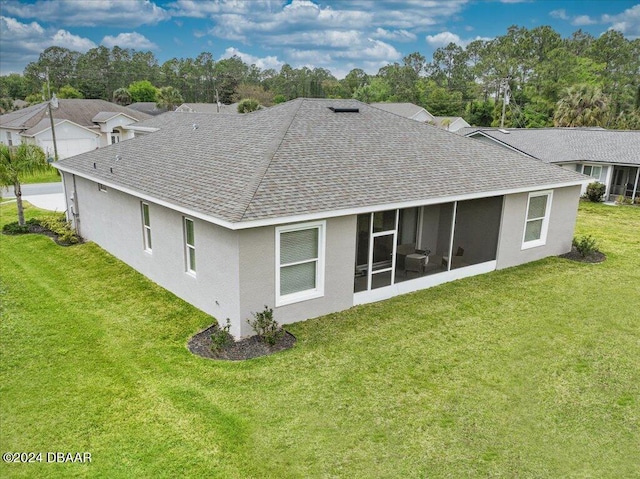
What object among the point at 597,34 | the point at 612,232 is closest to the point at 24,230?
the point at 612,232

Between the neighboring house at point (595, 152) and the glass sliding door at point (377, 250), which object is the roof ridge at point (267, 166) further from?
the neighboring house at point (595, 152)

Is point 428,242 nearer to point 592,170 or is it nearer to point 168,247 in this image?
point 168,247

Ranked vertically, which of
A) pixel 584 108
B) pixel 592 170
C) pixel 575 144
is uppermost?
pixel 584 108

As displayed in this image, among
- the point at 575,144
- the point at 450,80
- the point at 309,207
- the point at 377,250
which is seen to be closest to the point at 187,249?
the point at 309,207

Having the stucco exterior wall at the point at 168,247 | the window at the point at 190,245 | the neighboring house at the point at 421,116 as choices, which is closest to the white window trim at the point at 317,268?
the stucco exterior wall at the point at 168,247

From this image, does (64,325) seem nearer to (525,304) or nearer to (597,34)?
(525,304)

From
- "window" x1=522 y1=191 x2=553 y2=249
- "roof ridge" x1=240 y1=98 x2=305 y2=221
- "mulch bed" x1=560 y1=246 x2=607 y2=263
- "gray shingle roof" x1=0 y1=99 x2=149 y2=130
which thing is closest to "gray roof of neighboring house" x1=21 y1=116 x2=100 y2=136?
"gray shingle roof" x1=0 y1=99 x2=149 y2=130

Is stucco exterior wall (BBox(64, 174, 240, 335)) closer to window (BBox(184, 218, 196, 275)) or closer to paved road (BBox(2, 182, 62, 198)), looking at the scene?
window (BBox(184, 218, 196, 275))
